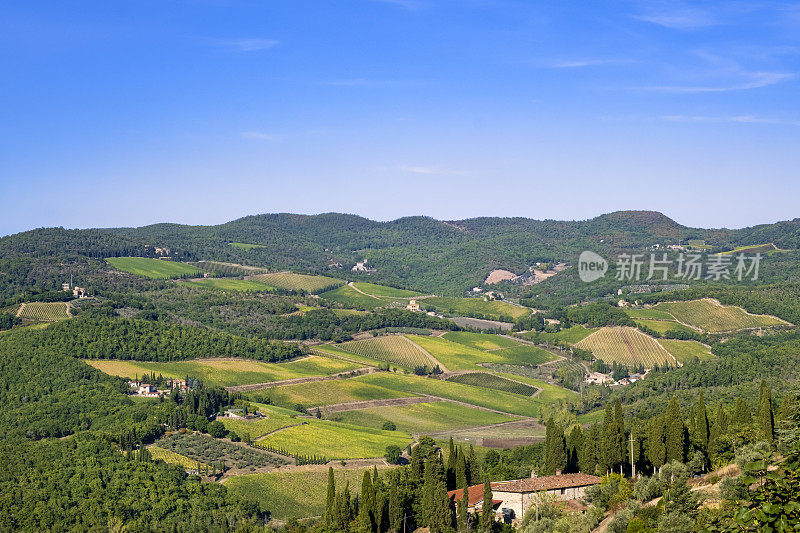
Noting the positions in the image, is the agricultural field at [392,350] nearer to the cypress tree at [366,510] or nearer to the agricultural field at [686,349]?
the agricultural field at [686,349]

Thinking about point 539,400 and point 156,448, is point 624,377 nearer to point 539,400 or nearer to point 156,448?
point 539,400

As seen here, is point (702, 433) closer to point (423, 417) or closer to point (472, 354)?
point (423, 417)

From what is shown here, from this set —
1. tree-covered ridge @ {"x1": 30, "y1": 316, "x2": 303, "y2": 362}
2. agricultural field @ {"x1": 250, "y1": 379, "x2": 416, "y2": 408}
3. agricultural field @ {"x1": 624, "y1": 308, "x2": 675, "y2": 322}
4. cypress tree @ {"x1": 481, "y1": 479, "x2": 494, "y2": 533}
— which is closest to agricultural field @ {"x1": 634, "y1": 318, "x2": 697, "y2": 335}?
agricultural field @ {"x1": 624, "y1": 308, "x2": 675, "y2": 322}

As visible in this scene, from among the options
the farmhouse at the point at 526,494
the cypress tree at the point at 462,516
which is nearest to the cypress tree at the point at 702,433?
the farmhouse at the point at 526,494

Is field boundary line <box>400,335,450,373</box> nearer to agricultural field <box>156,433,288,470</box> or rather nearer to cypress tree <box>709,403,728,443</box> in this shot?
agricultural field <box>156,433,288,470</box>

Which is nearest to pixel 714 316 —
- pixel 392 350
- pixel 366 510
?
pixel 392 350

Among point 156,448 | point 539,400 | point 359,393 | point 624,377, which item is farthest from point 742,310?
point 156,448

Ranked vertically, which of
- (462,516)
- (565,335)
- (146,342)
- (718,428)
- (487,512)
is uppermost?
(718,428)
